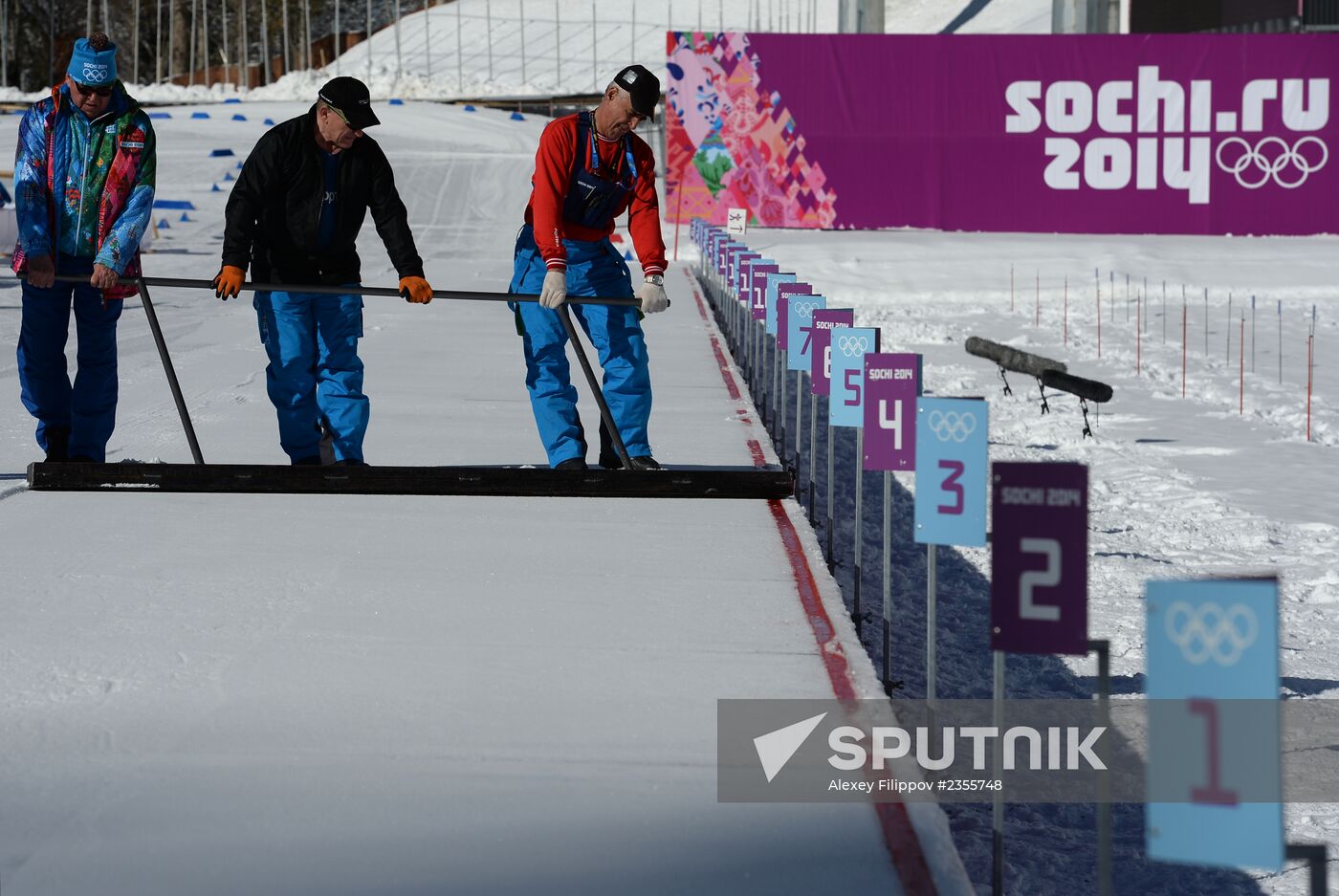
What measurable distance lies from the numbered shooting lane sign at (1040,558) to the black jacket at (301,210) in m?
4.14

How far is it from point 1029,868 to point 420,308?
1451 cm

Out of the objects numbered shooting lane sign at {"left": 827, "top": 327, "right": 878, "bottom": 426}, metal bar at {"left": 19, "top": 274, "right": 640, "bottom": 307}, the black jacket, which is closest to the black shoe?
metal bar at {"left": 19, "top": 274, "right": 640, "bottom": 307}

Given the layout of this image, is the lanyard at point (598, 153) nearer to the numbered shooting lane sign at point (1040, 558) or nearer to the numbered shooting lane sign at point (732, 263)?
the numbered shooting lane sign at point (1040, 558)

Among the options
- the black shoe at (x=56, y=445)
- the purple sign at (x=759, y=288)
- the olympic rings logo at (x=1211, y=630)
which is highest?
the purple sign at (x=759, y=288)

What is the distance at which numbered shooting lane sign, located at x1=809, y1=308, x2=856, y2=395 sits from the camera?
7938 millimetres

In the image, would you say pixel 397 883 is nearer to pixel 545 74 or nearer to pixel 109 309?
pixel 109 309

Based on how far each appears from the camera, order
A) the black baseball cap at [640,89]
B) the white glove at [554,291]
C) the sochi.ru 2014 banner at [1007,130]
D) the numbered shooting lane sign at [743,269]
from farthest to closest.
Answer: the sochi.ru 2014 banner at [1007,130] → the numbered shooting lane sign at [743,269] → the white glove at [554,291] → the black baseball cap at [640,89]

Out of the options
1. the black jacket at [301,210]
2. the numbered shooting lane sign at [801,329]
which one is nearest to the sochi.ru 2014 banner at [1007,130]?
the numbered shooting lane sign at [801,329]


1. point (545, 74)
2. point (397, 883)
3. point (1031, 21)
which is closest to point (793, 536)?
point (397, 883)

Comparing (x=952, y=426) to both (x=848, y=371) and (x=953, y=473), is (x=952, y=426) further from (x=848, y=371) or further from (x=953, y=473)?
(x=848, y=371)

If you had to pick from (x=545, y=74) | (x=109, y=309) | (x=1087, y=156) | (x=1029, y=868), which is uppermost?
(x=545, y=74)

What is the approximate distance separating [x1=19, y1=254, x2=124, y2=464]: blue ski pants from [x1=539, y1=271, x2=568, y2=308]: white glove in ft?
5.71

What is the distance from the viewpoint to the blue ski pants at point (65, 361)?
789 cm

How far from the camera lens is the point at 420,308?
19094 mm
